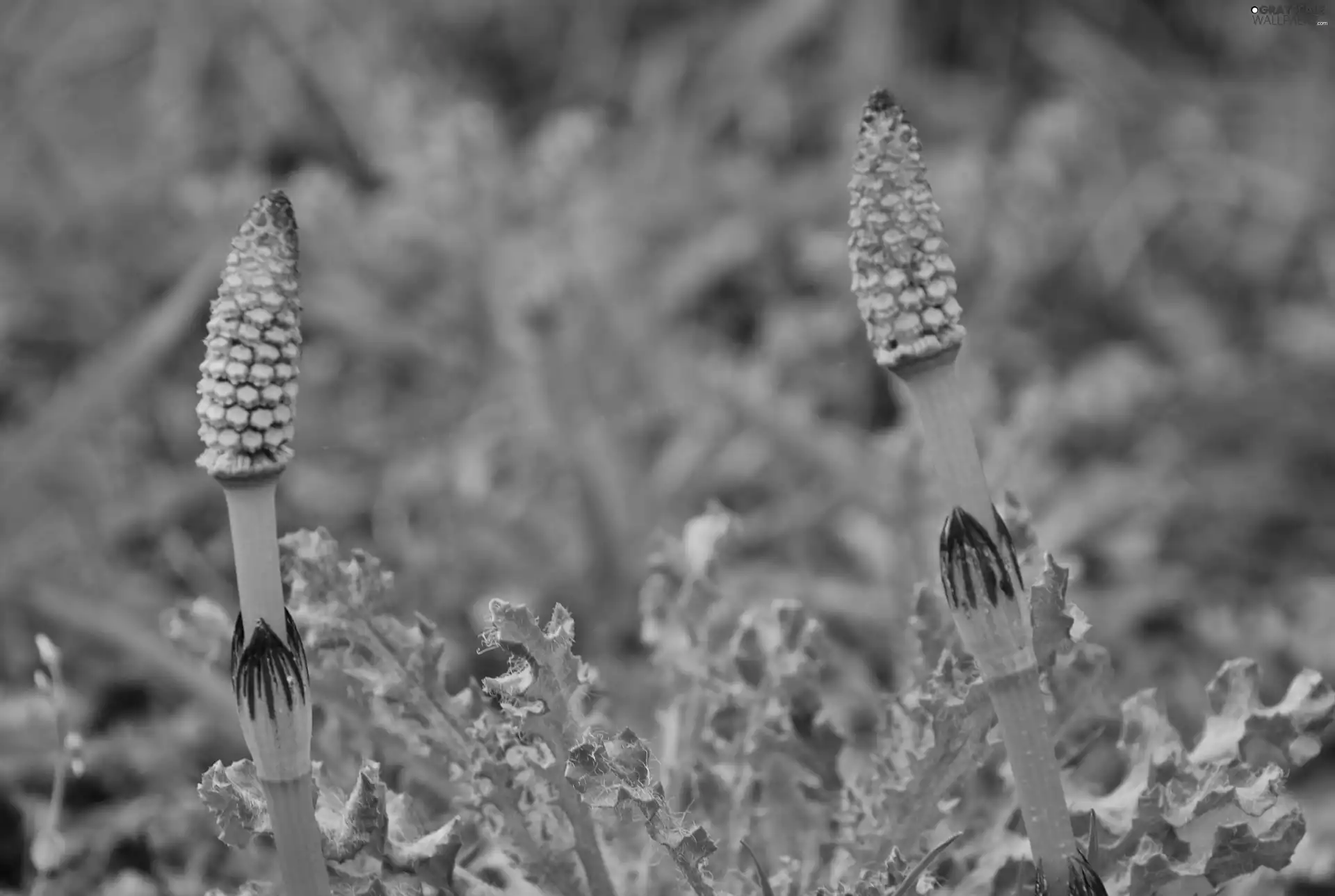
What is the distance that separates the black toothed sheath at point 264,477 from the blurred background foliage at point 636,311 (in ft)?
1.33

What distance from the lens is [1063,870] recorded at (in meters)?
0.51

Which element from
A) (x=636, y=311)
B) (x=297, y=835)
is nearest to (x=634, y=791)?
(x=297, y=835)

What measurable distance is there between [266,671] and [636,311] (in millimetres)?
1320

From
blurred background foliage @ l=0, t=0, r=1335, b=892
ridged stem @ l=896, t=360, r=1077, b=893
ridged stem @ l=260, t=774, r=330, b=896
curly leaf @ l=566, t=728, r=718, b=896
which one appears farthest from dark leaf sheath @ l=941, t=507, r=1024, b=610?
blurred background foliage @ l=0, t=0, r=1335, b=892

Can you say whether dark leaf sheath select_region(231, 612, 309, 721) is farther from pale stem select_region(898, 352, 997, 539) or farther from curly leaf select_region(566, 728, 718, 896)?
pale stem select_region(898, 352, 997, 539)

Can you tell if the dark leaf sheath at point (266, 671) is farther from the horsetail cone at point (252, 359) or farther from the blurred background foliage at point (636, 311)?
the blurred background foliage at point (636, 311)

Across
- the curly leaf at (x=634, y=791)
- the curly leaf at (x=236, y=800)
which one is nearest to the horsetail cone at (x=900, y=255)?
the curly leaf at (x=634, y=791)

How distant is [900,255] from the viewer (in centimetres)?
48

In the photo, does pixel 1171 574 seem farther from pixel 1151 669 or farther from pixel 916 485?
pixel 916 485

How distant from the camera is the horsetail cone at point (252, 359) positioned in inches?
18.2

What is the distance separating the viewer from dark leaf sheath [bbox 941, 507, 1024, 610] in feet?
1.64

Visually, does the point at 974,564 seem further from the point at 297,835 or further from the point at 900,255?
the point at 297,835

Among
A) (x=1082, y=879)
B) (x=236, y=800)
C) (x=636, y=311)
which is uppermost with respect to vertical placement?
(x=636, y=311)

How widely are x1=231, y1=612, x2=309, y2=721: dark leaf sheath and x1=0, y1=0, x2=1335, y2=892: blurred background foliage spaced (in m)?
0.42
